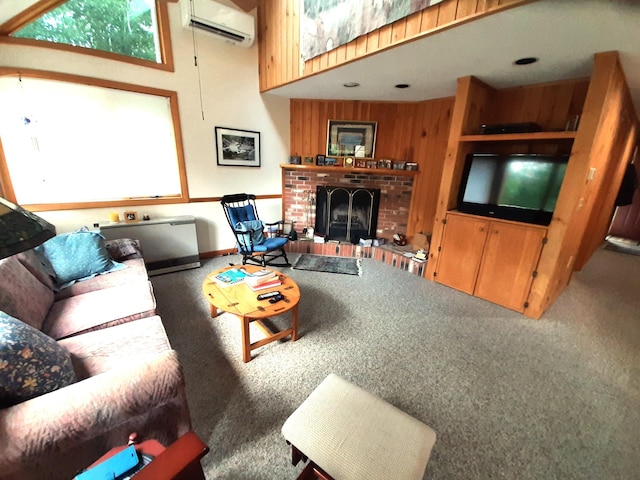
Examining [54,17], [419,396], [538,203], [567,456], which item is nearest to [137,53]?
[54,17]

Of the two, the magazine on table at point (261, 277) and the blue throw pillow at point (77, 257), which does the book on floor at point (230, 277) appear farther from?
the blue throw pillow at point (77, 257)

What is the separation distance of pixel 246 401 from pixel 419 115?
3.95m

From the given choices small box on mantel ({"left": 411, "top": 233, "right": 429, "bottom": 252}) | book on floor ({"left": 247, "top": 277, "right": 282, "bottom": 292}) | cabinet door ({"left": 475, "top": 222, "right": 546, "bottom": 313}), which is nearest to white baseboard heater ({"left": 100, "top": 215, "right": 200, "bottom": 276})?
Result: book on floor ({"left": 247, "top": 277, "right": 282, "bottom": 292})

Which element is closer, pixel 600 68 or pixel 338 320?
pixel 600 68

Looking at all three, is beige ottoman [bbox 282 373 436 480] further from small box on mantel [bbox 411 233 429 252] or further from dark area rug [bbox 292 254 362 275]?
small box on mantel [bbox 411 233 429 252]

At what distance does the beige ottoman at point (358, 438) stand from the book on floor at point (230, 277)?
130 cm

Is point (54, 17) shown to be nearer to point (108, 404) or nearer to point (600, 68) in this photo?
point (108, 404)

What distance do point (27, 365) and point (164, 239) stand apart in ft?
7.91

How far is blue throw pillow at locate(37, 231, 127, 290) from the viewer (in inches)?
80.7

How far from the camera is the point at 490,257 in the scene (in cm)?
272

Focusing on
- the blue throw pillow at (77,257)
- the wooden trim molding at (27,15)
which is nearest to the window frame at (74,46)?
the wooden trim molding at (27,15)

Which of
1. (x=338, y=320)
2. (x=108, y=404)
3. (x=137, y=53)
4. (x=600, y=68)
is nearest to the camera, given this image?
(x=108, y=404)

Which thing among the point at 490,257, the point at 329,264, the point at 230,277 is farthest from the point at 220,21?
the point at 490,257

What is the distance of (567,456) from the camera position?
1.31 meters
